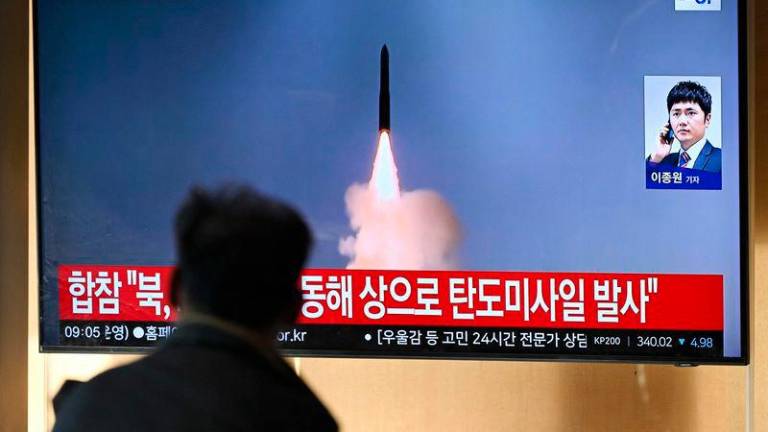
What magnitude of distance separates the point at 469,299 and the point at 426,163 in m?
0.42

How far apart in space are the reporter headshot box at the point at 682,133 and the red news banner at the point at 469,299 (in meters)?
0.29

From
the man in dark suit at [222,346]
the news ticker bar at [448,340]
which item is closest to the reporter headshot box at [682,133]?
the news ticker bar at [448,340]

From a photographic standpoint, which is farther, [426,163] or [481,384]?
[481,384]

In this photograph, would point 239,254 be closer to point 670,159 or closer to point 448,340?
point 448,340

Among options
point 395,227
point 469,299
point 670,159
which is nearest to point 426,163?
point 395,227

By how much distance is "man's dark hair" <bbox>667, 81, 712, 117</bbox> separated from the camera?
2939 millimetres

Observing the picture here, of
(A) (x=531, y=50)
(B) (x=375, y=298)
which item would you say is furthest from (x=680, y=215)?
(B) (x=375, y=298)

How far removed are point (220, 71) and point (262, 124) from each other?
204 mm

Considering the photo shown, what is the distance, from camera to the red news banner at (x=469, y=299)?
2959 mm

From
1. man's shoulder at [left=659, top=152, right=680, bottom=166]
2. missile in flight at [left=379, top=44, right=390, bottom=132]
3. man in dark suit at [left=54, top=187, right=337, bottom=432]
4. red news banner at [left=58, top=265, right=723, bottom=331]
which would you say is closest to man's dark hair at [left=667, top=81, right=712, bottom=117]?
man's shoulder at [left=659, top=152, right=680, bottom=166]

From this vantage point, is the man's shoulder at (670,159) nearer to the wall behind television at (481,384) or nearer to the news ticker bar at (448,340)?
the wall behind television at (481,384)

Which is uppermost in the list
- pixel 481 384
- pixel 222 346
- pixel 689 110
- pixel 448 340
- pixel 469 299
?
pixel 689 110

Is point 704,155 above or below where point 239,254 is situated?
above

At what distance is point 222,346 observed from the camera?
1.25 meters
